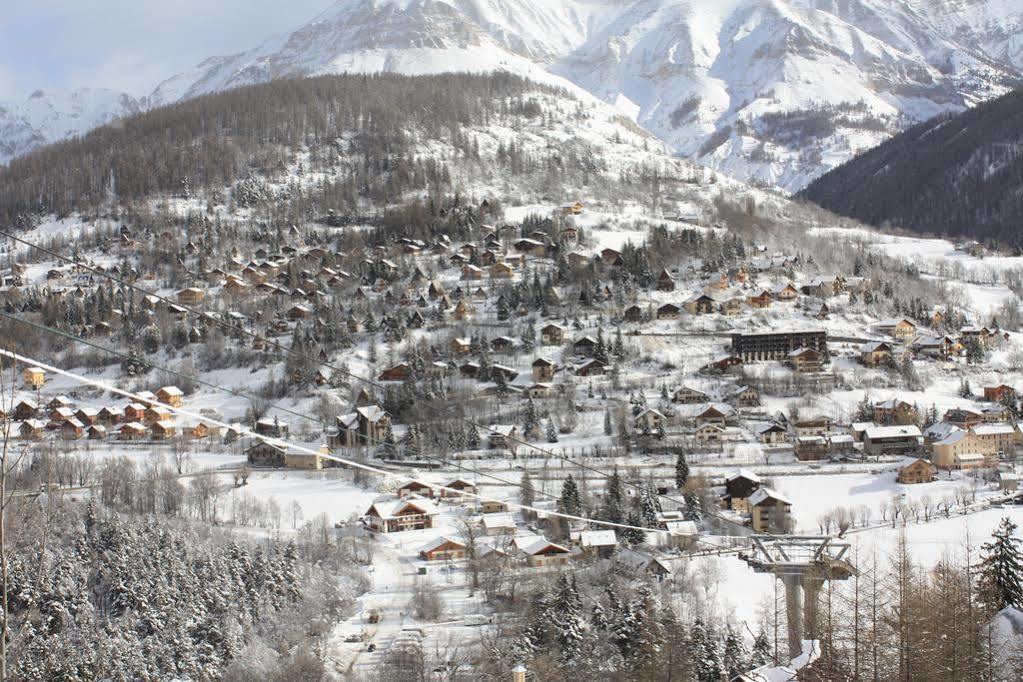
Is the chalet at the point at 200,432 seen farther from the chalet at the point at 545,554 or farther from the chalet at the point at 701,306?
the chalet at the point at 701,306

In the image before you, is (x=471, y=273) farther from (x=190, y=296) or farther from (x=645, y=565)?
(x=645, y=565)

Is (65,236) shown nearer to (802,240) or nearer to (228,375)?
(228,375)

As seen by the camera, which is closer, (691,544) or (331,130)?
(691,544)

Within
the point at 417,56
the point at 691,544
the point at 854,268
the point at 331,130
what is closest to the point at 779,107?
the point at 417,56

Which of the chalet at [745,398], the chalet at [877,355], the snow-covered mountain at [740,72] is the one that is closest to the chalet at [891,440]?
the chalet at [745,398]

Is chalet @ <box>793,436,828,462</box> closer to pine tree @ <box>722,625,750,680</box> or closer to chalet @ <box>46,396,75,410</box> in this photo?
pine tree @ <box>722,625,750,680</box>

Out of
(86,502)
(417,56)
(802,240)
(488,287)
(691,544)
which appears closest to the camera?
(691,544)

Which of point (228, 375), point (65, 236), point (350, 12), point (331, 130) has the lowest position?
point (228, 375)
